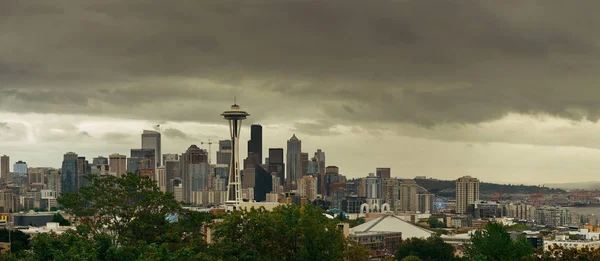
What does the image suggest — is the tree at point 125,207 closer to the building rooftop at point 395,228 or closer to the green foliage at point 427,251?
the green foliage at point 427,251

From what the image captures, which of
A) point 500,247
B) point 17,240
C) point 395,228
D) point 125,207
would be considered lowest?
point 395,228

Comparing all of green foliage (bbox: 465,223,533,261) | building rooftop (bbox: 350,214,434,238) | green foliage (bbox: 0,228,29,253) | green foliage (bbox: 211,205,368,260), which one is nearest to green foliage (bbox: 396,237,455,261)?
green foliage (bbox: 465,223,533,261)

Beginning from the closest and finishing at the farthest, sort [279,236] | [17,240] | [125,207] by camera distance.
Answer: [125,207] → [279,236] → [17,240]

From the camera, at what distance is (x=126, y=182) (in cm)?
4194

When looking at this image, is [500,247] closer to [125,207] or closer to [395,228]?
[125,207]

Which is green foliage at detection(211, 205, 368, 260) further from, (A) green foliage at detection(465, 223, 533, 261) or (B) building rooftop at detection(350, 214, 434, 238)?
(B) building rooftop at detection(350, 214, 434, 238)

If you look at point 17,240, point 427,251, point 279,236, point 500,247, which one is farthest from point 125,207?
point 427,251

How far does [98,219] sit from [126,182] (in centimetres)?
212

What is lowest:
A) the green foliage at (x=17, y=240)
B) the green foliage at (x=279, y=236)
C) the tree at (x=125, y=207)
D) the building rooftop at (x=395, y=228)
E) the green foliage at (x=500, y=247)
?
the building rooftop at (x=395, y=228)

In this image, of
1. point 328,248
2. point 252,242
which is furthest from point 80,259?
point 328,248

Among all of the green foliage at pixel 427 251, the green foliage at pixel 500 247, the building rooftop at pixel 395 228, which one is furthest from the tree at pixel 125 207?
the building rooftop at pixel 395 228

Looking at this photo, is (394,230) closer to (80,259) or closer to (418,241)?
(418,241)

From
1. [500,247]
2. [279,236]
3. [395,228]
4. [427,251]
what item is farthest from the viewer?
[395,228]

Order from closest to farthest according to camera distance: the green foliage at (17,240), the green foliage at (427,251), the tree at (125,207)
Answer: the tree at (125,207), the green foliage at (17,240), the green foliage at (427,251)
